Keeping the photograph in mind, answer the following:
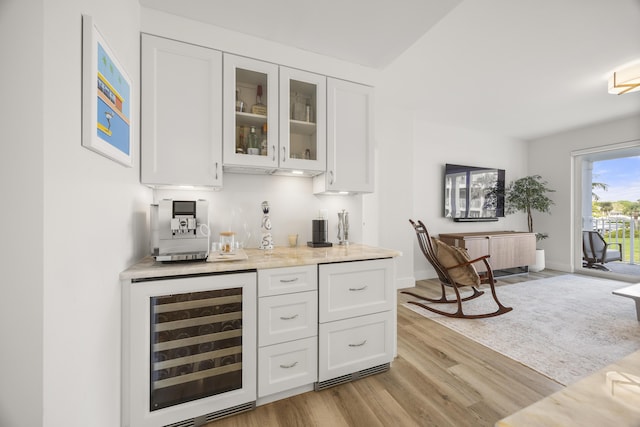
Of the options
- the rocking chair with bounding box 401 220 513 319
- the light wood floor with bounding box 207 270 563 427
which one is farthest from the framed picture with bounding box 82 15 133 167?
the rocking chair with bounding box 401 220 513 319

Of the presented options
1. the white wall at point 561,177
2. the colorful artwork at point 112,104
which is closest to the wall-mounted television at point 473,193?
the white wall at point 561,177

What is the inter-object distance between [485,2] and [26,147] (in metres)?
2.86

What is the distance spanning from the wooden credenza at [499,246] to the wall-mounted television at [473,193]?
20.7 inches

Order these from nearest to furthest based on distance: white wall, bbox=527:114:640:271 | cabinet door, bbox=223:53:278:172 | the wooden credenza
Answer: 1. cabinet door, bbox=223:53:278:172
2. the wooden credenza
3. white wall, bbox=527:114:640:271

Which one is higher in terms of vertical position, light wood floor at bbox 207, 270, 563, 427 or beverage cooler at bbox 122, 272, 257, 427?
beverage cooler at bbox 122, 272, 257, 427

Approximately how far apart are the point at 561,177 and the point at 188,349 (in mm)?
6973

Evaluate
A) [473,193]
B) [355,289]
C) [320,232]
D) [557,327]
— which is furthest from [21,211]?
[473,193]

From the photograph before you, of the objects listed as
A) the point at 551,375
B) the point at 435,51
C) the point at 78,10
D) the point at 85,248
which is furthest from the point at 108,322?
the point at 435,51

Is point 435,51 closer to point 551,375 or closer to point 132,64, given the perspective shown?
point 132,64

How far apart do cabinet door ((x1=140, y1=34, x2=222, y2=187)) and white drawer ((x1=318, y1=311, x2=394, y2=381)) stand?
132 centimetres

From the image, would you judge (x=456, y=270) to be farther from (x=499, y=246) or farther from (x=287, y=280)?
(x=287, y=280)

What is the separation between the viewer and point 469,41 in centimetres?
242

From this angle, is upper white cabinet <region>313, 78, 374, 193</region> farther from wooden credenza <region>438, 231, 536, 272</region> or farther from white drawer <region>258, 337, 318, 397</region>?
wooden credenza <region>438, 231, 536, 272</region>

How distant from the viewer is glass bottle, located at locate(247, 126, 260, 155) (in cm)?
191
